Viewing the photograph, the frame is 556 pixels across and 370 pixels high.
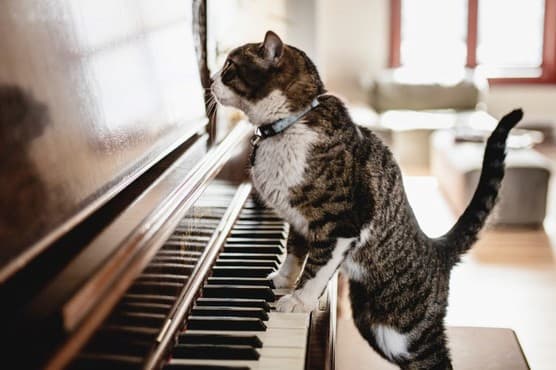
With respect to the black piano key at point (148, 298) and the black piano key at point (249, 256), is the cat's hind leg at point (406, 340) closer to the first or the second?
the black piano key at point (249, 256)

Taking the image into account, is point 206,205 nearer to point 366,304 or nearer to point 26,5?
point 366,304

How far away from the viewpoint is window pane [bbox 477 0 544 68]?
796 centimetres

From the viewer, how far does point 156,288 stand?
1043 millimetres

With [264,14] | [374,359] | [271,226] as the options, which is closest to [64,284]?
[271,226]

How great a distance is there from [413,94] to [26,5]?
6.82m

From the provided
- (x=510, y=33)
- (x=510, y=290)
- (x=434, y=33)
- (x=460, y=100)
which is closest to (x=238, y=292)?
(x=510, y=290)

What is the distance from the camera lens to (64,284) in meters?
0.78

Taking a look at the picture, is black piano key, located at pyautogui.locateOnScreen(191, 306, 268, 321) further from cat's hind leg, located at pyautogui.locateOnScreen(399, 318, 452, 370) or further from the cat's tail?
the cat's tail

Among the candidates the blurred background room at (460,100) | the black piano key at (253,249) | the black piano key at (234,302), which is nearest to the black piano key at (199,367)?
the black piano key at (234,302)

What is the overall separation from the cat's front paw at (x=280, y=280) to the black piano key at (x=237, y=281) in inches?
1.6

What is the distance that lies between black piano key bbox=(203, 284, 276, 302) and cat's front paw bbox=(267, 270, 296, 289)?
109 millimetres

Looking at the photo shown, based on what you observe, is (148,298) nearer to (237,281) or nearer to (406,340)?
(237,281)

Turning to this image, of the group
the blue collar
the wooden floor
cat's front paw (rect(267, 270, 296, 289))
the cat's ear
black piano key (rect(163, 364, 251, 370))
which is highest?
the cat's ear

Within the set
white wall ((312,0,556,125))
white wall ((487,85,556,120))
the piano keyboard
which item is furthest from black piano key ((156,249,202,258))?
white wall ((487,85,556,120))
